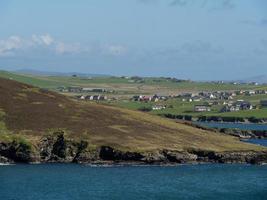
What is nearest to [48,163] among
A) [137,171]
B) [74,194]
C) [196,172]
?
[137,171]

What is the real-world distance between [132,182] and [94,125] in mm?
45732

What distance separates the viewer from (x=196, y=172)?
125875 millimetres

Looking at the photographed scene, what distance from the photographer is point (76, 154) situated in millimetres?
139375

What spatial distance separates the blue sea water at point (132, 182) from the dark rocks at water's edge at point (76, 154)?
599cm

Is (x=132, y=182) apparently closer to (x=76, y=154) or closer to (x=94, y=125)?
(x=76, y=154)

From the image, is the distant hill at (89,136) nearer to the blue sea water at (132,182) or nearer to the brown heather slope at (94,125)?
the brown heather slope at (94,125)

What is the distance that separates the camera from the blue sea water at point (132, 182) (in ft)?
326

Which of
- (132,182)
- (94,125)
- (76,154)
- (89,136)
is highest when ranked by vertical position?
(94,125)

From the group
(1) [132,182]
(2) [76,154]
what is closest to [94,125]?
(2) [76,154]

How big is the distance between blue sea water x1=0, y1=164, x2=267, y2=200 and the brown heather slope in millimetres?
13873

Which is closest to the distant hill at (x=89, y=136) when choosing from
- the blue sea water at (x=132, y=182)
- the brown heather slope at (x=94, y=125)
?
the brown heather slope at (x=94, y=125)

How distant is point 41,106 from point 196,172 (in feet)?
164

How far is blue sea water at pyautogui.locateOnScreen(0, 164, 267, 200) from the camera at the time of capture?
9931cm

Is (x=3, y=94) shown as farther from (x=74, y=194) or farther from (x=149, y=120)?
(x=74, y=194)
